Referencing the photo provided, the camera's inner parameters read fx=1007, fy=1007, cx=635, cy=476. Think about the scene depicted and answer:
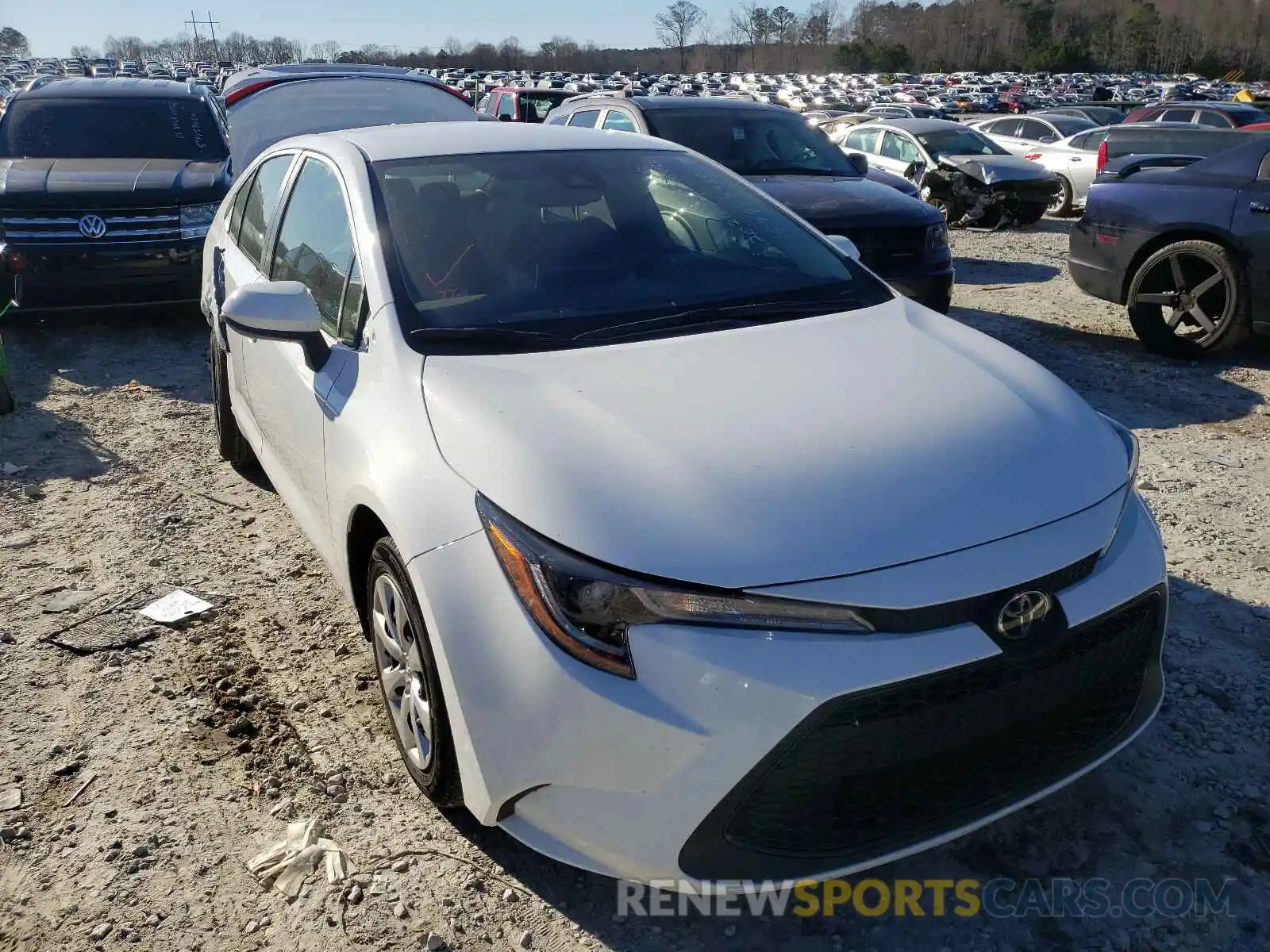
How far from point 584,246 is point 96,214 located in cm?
570

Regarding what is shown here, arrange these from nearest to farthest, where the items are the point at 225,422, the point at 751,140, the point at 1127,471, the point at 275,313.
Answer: the point at 1127,471 → the point at 275,313 → the point at 225,422 → the point at 751,140

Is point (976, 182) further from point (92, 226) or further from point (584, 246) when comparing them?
point (584, 246)

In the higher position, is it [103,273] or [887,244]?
[887,244]

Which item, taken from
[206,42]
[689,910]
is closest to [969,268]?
[689,910]

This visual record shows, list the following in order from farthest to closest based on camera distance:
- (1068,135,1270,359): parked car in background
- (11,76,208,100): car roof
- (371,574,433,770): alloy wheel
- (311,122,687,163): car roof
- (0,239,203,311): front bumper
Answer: (11,76,208,100): car roof < (0,239,203,311): front bumper < (1068,135,1270,359): parked car in background < (311,122,687,163): car roof < (371,574,433,770): alloy wheel

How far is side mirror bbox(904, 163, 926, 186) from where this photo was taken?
1385cm

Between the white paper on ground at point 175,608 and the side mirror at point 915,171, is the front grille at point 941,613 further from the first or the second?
the side mirror at point 915,171

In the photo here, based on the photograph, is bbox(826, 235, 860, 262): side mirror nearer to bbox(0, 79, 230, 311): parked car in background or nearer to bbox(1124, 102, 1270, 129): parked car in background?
bbox(0, 79, 230, 311): parked car in background

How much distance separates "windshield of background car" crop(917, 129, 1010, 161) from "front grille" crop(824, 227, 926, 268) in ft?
25.1

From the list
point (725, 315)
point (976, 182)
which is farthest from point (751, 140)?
point (976, 182)

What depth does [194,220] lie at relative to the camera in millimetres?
7512

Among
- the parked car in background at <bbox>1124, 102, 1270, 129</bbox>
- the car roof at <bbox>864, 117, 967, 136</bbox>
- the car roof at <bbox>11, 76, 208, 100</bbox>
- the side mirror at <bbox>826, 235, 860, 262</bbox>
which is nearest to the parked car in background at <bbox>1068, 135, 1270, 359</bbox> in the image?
the side mirror at <bbox>826, 235, 860, 262</bbox>

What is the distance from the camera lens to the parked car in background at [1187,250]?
6.23 meters

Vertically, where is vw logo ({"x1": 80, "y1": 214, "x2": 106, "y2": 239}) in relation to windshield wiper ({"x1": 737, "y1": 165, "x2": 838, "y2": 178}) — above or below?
below
